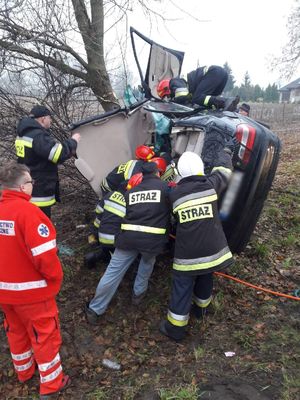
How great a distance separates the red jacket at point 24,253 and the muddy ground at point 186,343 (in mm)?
925

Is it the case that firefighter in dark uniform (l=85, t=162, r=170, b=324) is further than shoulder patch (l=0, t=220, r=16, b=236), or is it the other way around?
firefighter in dark uniform (l=85, t=162, r=170, b=324)

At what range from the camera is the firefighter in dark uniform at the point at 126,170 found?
3.81m

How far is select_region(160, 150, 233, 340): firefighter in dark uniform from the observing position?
10.4 ft

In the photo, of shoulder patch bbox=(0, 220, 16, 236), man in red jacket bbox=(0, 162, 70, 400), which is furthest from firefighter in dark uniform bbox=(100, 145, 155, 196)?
shoulder patch bbox=(0, 220, 16, 236)

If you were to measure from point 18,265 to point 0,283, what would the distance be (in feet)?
0.66

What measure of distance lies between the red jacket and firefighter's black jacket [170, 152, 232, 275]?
3.75 ft

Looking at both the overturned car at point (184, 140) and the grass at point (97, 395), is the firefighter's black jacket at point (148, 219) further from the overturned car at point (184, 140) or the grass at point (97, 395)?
the grass at point (97, 395)

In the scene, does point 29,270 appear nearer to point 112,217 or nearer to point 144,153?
point 112,217

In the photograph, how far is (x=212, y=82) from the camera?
4.39m

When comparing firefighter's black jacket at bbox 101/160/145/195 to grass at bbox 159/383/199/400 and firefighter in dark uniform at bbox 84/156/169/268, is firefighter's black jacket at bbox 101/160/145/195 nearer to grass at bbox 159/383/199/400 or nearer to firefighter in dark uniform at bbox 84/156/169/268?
firefighter in dark uniform at bbox 84/156/169/268

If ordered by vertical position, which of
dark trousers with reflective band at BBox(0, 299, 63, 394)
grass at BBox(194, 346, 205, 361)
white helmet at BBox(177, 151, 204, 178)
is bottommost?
grass at BBox(194, 346, 205, 361)

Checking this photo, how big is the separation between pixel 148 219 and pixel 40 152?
150cm

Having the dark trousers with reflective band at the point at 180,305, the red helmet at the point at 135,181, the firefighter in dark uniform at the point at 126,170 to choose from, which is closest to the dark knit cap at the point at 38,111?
the firefighter in dark uniform at the point at 126,170

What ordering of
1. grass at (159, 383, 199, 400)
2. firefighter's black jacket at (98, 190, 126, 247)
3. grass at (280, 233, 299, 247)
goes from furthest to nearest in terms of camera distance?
grass at (280, 233, 299, 247), firefighter's black jacket at (98, 190, 126, 247), grass at (159, 383, 199, 400)
